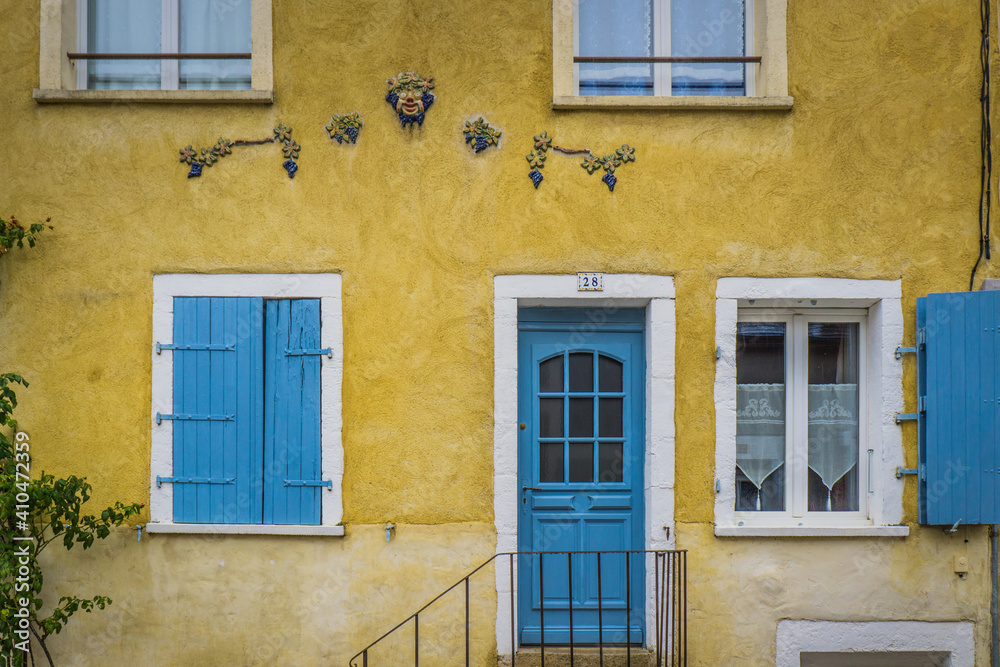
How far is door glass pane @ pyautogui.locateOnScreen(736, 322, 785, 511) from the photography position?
16.2 ft

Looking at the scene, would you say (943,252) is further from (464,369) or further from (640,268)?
(464,369)

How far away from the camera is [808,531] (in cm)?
471

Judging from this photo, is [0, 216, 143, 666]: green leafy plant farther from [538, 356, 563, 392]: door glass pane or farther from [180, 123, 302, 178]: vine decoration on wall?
[538, 356, 563, 392]: door glass pane

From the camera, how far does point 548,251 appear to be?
4.79 m

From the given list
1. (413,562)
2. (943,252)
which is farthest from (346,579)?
(943,252)

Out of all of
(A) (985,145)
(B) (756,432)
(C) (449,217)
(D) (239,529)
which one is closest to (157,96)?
(C) (449,217)

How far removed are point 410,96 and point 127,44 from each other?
6.21 feet

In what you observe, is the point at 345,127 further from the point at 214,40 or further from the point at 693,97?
the point at 693,97

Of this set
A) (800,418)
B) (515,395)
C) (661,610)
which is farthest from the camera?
(800,418)

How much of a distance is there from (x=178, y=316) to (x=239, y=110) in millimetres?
1298

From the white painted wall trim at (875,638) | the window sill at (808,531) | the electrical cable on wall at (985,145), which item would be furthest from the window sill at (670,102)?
the white painted wall trim at (875,638)

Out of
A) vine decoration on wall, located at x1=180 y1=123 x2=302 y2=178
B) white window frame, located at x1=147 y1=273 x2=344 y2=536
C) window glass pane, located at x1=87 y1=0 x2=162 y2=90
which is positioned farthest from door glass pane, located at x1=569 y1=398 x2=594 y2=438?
window glass pane, located at x1=87 y1=0 x2=162 y2=90

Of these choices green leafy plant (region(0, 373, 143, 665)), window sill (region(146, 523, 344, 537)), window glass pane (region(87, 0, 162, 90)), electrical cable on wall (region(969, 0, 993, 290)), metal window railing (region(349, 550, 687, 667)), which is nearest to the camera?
green leafy plant (region(0, 373, 143, 665))

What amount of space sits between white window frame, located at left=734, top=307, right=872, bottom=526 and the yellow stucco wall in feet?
0.76
